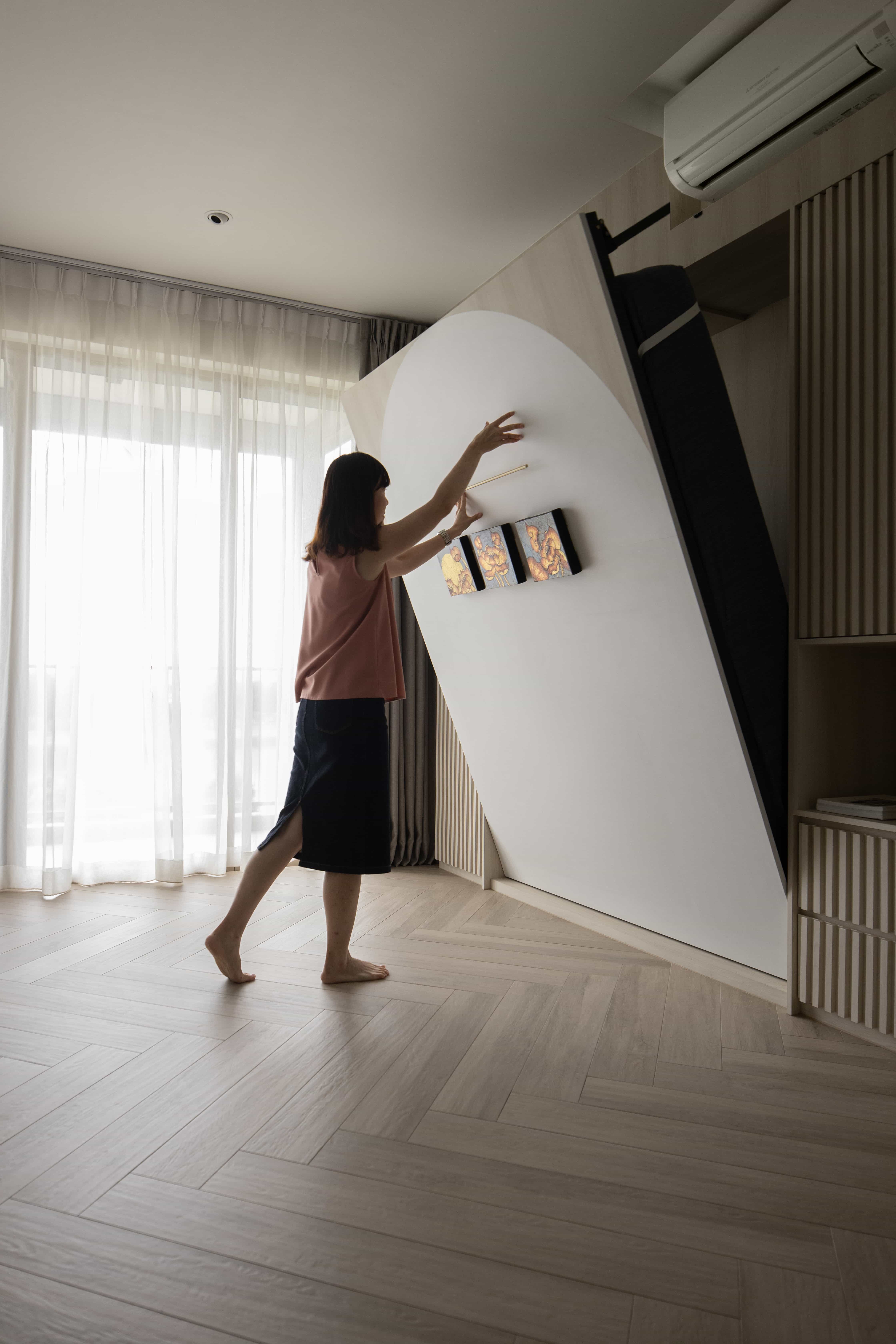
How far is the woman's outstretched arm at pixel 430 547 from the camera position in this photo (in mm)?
2594

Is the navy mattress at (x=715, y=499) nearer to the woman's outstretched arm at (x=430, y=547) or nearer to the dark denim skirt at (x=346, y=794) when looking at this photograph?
the woman's outstretched arm at (x=430, y=547)

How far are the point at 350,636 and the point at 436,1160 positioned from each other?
1.33m

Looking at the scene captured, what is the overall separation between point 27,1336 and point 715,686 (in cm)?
175

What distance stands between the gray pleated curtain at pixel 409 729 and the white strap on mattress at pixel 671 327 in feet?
7.61

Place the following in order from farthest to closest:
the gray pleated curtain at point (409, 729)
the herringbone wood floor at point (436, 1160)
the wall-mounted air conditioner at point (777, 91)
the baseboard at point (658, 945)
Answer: the gray pleated curtain at point (409, 729) < the baseboard at point (658, 945) < the wall-mounted air conditioner at point (777, 91) < the herringbone wood floor at point (436, 1160)

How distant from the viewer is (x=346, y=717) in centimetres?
239

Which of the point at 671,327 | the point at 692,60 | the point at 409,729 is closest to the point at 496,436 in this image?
the point at 671,327

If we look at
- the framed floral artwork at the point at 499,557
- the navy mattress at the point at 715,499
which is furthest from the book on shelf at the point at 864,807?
the framed floral artwork at the point at 499,557

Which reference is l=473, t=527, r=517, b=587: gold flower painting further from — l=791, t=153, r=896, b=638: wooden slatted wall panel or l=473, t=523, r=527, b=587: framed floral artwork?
l=791, t=153, r=896, b=638: wooden slatted wall panel

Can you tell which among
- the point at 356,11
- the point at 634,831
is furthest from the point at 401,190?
the point at 634,831

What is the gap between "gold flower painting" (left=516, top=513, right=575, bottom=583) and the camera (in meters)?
2.33

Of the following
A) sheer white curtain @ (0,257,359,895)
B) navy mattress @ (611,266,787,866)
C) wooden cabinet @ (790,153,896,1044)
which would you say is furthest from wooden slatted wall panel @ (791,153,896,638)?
sheer white curtain @ (0,257,359,895)

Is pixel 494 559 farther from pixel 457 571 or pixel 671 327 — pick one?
pixel 671 327

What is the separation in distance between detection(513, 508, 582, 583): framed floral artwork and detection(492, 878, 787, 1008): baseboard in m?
1.20
